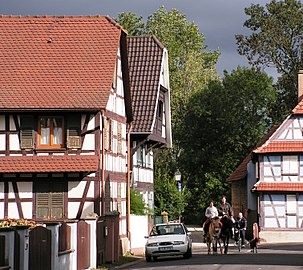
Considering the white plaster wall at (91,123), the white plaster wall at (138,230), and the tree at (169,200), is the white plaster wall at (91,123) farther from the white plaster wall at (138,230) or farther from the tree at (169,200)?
the tree at (169,200)

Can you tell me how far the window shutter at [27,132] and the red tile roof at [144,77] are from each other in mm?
10226

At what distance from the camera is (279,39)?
243 feet

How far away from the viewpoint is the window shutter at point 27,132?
120ft

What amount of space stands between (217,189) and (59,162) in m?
42.6

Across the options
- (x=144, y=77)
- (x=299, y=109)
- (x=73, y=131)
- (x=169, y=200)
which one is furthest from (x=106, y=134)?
(x=299, y=109)

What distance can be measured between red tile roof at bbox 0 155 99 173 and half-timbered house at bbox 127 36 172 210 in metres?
10.1

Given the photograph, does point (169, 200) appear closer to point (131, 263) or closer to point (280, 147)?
point (280, 147)

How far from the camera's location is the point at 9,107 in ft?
118

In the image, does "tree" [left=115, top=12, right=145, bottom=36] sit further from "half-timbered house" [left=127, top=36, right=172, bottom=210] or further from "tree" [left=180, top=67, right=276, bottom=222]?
"half-timbered house" [left=127, top=36, right=172, bottom=210]

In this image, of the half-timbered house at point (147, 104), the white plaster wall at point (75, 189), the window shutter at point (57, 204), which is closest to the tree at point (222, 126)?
the half-timbered house at point (147, 104)

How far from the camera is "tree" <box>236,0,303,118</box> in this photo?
7394 cm

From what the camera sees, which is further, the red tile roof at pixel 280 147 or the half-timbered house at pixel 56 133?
the red tile roof at pixel 280 147

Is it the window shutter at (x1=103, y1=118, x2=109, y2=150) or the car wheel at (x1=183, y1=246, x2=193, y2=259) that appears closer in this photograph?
the car wheel at (x1=183, y1=246, x2=193, y2=259)

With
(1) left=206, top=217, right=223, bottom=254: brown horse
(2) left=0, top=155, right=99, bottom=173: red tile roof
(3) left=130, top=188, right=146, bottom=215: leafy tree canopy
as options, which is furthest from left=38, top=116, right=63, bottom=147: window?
(3) left=130, top=188, right=146, bottom=215: leafy tree canopy
